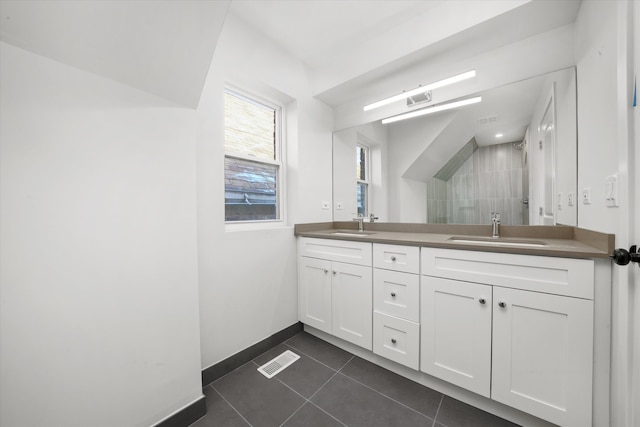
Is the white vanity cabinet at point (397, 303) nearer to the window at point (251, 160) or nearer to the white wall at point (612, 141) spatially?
the white wall at point (612, 141)

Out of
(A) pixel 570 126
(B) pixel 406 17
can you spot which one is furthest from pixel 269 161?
(A) pixel 570 126

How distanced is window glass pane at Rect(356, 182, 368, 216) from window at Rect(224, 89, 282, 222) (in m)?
0.85

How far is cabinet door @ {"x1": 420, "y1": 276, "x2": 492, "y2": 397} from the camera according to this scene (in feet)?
4.19

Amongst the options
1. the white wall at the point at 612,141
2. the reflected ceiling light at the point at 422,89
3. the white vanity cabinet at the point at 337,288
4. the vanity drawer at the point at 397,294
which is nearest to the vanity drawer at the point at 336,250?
the white vanity cabinet at the point at 337,288

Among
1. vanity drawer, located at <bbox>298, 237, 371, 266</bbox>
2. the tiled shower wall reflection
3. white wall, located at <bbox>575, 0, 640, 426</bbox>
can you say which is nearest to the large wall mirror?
the tiled shower wall reflection

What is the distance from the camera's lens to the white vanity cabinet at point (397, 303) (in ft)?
4.98

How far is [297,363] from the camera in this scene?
5.80 ft

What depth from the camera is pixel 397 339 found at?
1.59m

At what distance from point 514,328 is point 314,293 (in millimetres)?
1396

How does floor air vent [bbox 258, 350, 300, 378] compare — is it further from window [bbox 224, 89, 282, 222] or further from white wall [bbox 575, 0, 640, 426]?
white wall [bbox 575, 0, 640, 426]

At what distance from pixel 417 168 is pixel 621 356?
1.66m

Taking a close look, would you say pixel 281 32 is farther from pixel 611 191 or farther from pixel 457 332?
pixel 457 332

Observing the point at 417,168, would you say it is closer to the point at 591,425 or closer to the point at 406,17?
the point at 406,17

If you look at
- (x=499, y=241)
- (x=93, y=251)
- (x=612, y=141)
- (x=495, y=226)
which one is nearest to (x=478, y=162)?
Answer: (x=495, y=226)
